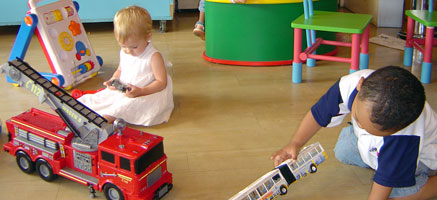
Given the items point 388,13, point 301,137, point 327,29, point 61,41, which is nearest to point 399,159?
point 301,137

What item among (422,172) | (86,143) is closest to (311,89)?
(422,172)

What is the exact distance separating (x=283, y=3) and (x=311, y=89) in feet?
1.61

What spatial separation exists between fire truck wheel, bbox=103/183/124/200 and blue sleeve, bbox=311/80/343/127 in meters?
0.53

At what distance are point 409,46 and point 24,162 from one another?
5.86ft

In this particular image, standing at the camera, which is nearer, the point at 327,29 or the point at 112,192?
the point at 112,192

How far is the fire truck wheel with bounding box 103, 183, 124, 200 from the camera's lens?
1269mm

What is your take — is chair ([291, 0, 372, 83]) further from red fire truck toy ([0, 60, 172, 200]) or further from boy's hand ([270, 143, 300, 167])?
red fire truck toy ([0, 60, 172, 200])

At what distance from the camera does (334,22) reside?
2.10 meters

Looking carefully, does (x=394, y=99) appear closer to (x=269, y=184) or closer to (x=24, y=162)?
(x=269, y=184)

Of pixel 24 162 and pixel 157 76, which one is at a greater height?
pixel 157 76

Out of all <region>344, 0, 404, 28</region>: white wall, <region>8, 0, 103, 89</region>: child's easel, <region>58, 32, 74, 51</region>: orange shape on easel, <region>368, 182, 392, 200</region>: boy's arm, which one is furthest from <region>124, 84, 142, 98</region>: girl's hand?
<region>344, 0, 404, 28</region>: white wall

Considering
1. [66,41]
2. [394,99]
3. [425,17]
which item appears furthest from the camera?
[66,41]

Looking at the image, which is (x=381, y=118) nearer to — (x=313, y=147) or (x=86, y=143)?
(x=313, y=147)

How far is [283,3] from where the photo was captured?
238cm
